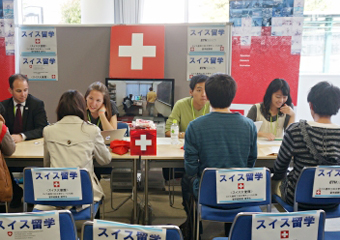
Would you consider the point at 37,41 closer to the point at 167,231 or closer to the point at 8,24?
the point at 8,24

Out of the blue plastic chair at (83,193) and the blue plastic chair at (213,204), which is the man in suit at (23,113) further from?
the blue plastic chair at (213,204)

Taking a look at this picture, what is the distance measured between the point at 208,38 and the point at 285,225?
299 cm

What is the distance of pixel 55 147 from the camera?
6.84 feet

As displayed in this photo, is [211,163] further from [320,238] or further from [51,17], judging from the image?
[51,17]

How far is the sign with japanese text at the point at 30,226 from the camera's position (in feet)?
4.17

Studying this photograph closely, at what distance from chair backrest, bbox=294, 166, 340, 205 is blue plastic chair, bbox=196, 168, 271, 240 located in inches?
6.9

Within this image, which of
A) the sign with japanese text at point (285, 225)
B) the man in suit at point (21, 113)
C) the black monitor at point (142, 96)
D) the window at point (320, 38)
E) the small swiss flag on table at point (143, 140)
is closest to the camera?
the sign with japanese text at point (285, 225)

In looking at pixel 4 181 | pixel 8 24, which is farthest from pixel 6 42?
pixel 4 181

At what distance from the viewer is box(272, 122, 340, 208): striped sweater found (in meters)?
1.91

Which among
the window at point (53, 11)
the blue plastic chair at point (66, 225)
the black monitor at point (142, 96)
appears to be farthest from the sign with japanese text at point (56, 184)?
the window at point (53, 11)

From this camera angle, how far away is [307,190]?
190 cm

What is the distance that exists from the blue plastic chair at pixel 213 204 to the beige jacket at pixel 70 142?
72 cm

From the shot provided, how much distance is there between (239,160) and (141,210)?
1293 millimetres

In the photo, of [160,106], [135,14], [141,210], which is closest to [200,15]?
[135,14]
